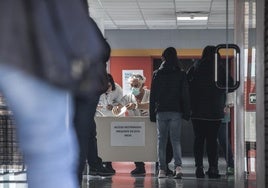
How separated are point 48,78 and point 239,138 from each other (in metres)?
3.80

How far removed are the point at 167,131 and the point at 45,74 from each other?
580 centimetres

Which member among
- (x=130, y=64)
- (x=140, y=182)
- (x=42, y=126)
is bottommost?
(x=140, y=182)

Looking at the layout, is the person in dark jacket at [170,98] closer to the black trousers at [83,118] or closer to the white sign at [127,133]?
the white sign at [127,133]

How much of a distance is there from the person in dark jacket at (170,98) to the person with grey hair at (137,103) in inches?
31.5

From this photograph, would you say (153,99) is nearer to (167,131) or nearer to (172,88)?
(172,88)

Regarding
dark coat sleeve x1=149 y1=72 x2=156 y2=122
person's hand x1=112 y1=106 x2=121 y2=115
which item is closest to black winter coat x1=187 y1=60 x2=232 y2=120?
dark coat sleeve x1=149 y1=72 x2=156 y2=122

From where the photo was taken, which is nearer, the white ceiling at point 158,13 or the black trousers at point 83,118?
the black trousers at point 83,118

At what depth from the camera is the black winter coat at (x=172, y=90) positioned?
6.71 metres

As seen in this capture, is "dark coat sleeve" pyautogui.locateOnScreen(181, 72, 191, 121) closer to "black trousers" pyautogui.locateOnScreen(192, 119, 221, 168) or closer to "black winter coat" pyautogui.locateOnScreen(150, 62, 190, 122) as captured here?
"black winter coat" pyautogui.locateOnScreen(150, 62, 190, 122)

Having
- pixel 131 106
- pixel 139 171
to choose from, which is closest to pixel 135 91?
pixel 131 106

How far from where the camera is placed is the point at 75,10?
118cm

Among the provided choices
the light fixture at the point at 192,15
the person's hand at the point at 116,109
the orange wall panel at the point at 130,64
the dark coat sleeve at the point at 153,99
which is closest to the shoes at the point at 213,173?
the dark coat sleeve at the point at 153,99

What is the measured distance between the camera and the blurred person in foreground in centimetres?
113

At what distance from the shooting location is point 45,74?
1135 millimetres
